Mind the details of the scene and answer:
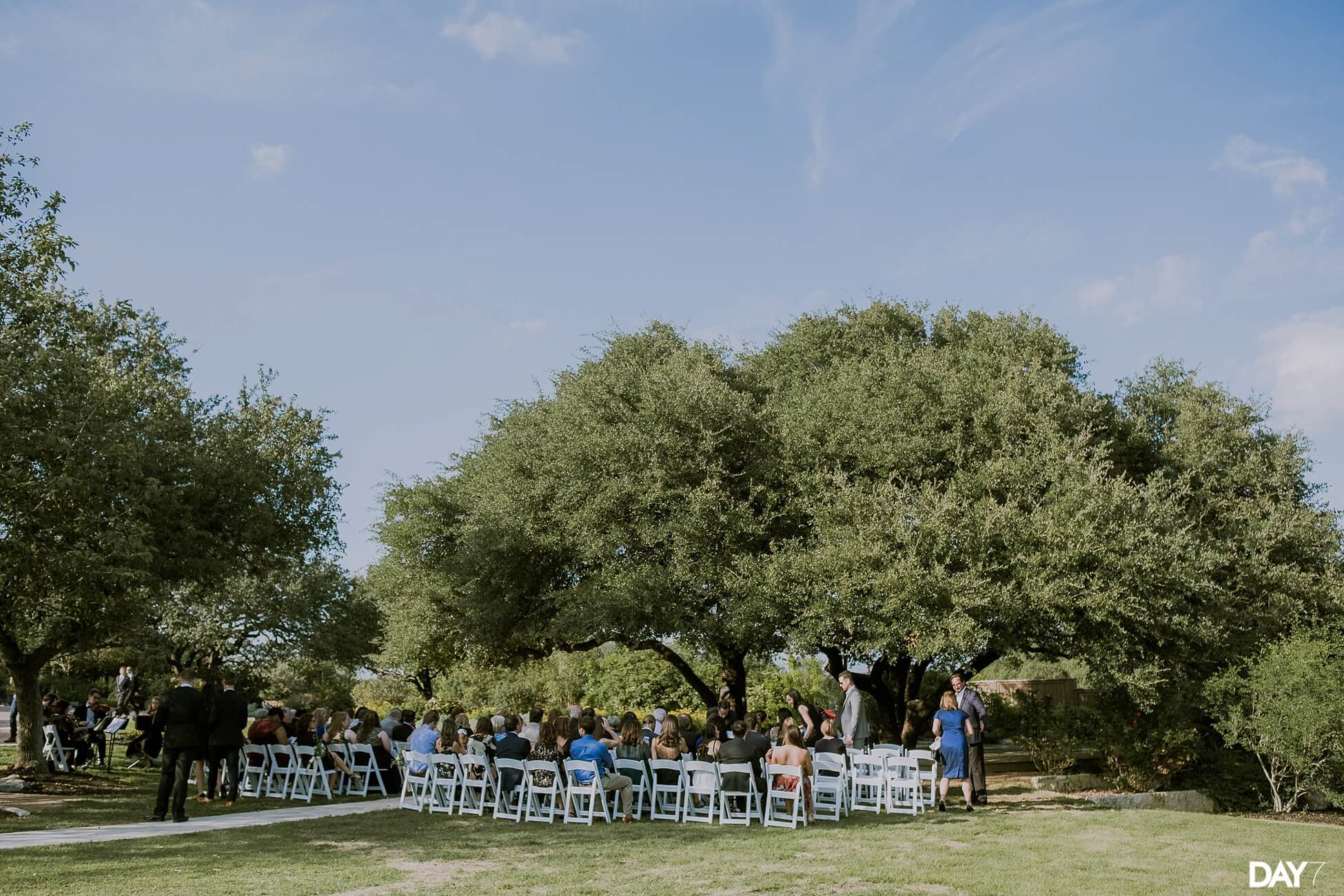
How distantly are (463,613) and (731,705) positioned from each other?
8.50 meters

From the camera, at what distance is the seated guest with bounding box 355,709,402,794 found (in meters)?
15.7

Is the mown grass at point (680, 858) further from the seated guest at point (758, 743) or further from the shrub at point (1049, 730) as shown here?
the shrub at point (1049, 730)

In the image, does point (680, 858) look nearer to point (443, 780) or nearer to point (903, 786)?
point (443, 780)

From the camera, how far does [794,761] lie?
12.5 m

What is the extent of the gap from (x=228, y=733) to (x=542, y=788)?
172 inches

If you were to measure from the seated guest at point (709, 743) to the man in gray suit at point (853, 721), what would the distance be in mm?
1879

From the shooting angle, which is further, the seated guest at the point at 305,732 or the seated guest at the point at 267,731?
the seated guest at the point at 305,732

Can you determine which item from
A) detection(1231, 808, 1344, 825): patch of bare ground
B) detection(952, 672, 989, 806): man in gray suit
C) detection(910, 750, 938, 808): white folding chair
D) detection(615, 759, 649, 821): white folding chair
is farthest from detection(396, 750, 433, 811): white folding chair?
detection(1231, 808, 1344, 825): patch of bare ground

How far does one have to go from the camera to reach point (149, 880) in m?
8.25

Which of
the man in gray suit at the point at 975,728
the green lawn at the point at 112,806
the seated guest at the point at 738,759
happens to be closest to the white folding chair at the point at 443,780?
the green lawn at the point at 112,806

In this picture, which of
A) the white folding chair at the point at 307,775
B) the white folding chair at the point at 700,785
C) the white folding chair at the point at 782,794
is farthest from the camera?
the white folding chair at the point at 307,775

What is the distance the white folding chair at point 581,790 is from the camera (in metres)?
12.2

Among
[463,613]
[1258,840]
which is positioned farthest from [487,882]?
[463,613]

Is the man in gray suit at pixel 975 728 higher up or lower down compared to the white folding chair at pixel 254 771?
higher up
